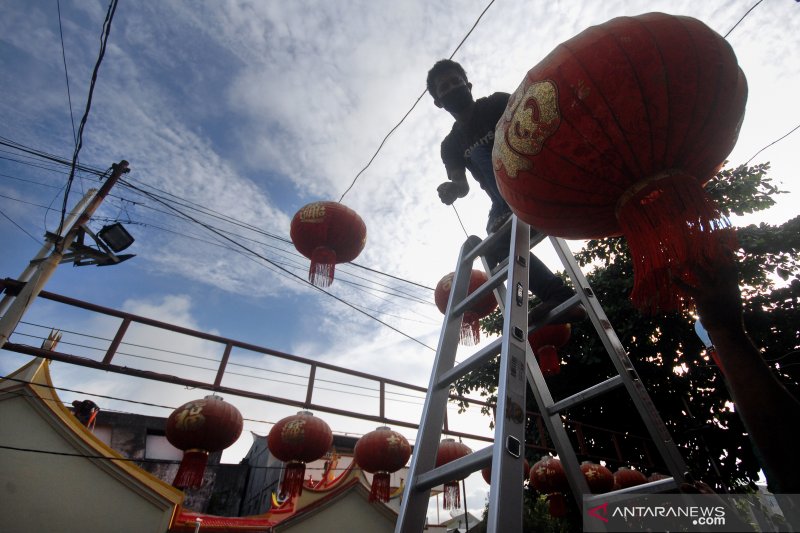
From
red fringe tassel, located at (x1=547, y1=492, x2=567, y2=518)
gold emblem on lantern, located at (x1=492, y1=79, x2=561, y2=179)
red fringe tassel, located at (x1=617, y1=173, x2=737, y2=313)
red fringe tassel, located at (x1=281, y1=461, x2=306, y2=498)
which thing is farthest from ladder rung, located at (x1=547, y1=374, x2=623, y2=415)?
red fringe tassel, located at (x1=281, y1=461, x2=306, y2=498)

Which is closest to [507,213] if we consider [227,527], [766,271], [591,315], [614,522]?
[591,315]

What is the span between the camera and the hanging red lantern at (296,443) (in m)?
5.39

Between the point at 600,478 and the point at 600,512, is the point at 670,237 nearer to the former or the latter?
the point at 600,512

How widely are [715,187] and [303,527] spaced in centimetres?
1236

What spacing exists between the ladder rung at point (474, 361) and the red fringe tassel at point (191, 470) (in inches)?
153

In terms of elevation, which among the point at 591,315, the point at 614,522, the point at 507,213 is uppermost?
the point at 507,213

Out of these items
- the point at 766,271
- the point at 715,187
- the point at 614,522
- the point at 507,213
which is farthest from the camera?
the point at 715,187

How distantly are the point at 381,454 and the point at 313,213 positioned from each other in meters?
3.87

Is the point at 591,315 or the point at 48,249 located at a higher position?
the point at 48,249

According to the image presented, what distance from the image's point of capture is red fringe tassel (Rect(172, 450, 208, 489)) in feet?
14.5

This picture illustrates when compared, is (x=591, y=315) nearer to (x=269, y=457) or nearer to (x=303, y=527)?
(x=303, y=527)

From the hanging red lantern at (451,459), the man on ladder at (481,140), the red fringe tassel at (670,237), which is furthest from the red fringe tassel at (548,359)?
the hanging red lantern at (451,459)

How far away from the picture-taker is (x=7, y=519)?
20.2 ft

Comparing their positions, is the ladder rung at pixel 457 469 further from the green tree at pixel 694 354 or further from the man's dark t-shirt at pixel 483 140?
the green tree at pixel 694 354
